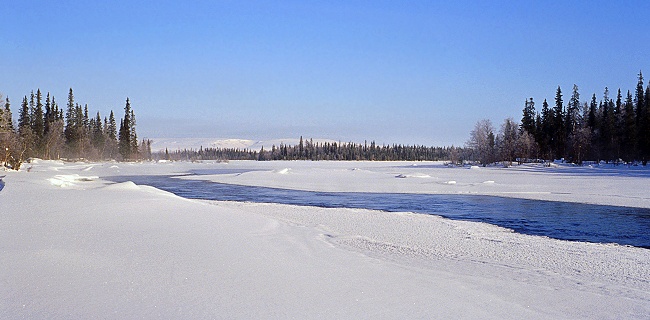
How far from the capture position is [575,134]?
236 feet

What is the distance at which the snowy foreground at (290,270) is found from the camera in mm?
4988

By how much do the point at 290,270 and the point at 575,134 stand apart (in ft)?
249

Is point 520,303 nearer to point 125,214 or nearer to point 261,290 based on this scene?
point 261,290

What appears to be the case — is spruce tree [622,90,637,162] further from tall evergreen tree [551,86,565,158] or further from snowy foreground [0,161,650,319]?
snowy foreground [0,161,650,319]

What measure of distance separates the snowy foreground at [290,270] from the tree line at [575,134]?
60761 mm

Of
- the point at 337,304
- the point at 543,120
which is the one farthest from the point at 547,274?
the point at 543,120

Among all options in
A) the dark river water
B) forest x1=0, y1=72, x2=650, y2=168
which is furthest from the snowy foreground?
forest x1=0, y1=72, x2=650, y2=168

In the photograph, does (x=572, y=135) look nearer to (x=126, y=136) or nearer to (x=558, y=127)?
(x=558, y=127)

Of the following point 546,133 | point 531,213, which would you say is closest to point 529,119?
point 546,133

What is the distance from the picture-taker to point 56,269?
617 centimetres

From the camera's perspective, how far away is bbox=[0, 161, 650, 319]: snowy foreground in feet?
16.4

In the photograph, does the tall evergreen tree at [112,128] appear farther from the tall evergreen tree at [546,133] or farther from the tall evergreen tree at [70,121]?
the tall evergreen tree at [546,133]

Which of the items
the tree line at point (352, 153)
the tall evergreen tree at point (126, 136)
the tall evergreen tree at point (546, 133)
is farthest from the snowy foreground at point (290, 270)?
the tree line at point (352, 153)

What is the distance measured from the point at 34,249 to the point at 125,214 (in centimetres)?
445
